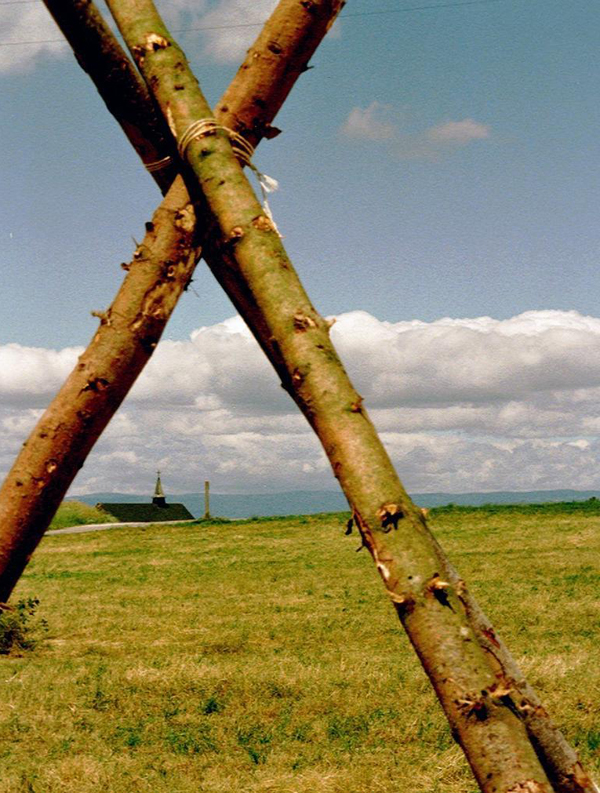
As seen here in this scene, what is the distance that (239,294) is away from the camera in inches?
114

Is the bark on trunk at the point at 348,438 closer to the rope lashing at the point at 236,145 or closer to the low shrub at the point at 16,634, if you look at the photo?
the rope lashing at the point at 236,145

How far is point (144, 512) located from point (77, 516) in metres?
10.3

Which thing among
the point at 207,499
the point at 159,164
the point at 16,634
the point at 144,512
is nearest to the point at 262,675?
the point at 16,634

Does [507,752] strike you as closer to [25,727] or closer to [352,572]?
[25,727]

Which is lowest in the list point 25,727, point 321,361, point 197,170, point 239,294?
point 25,727

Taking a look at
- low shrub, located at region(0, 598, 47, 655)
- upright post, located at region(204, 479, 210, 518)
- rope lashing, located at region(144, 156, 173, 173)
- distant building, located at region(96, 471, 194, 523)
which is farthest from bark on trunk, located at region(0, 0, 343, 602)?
distant building, located at region(96, 471, 194, 523)

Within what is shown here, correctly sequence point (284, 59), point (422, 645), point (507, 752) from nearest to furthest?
point (507, 752) → point (422, 645) → point (284, 59)

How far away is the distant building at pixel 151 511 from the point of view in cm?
4494

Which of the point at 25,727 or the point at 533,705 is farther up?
the point at 533,705

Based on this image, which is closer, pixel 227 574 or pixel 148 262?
pixel 148 262

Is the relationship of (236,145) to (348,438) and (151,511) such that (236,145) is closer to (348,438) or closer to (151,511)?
(348,438)

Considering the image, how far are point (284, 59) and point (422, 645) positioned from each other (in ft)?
7.22

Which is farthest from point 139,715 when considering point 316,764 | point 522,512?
point 522,512

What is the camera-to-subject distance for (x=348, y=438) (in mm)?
2490
